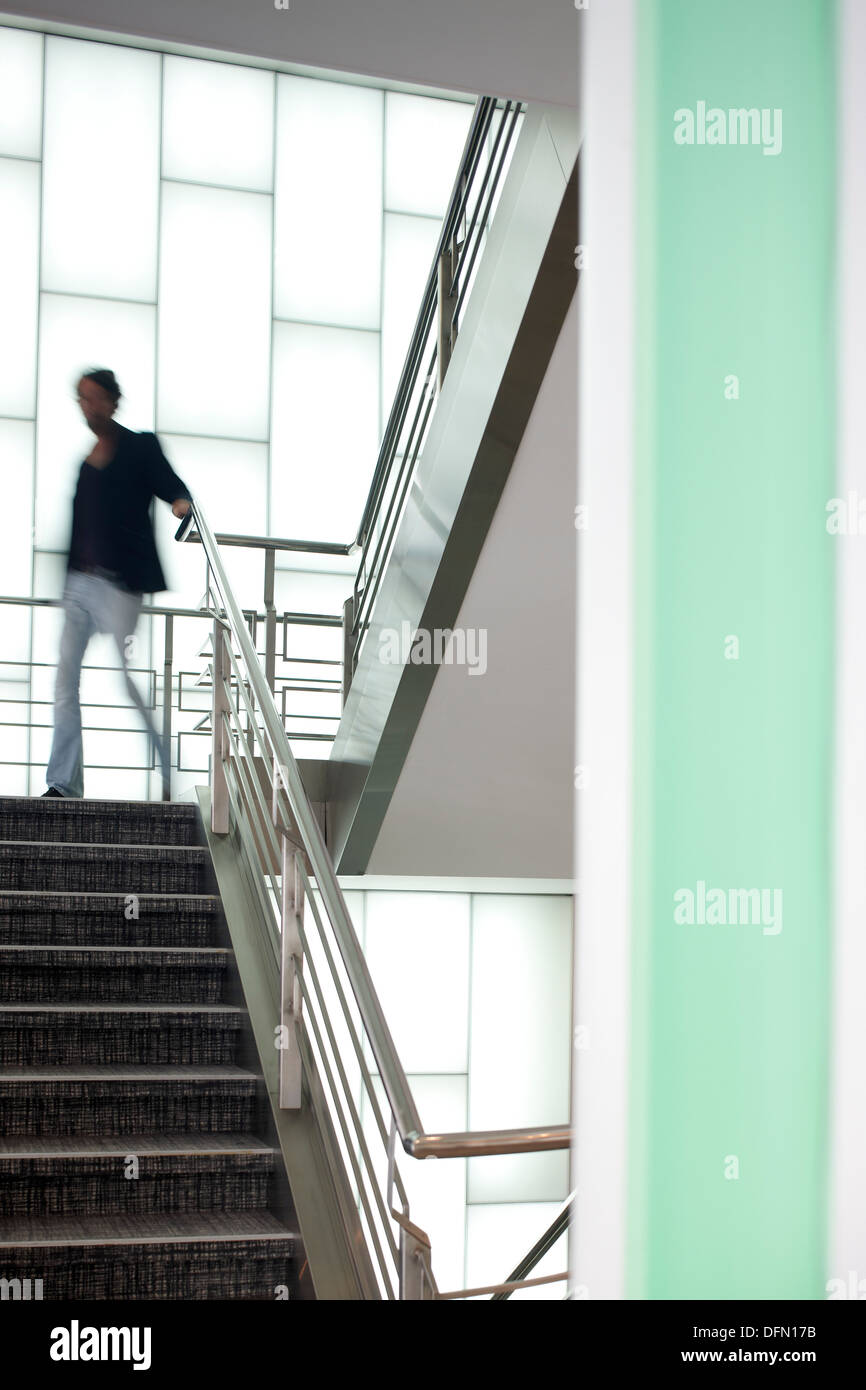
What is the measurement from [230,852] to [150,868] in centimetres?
22

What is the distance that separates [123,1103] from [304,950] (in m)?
0.55

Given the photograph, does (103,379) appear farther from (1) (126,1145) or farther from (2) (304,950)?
(1) (126,1145)

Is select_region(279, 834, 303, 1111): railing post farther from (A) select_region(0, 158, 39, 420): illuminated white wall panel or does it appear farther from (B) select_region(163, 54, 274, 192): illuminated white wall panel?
(B) select_region(163, 54, 274, 192): illuminated white wall panel

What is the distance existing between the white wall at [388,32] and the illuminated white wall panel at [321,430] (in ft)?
15.5

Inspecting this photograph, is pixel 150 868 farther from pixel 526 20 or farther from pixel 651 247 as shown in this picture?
pixel 651 247

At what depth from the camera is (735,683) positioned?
21.5 inches

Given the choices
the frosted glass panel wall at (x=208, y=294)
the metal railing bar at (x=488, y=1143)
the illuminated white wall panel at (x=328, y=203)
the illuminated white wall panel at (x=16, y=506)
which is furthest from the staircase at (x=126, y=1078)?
the illuminated white wall panel at (x=328, y=203)

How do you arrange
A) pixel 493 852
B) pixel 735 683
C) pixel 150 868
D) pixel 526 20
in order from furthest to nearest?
1. pixel 493 852
2. pixel 150 868
3. pixel 526 20
4. pixel 735 683

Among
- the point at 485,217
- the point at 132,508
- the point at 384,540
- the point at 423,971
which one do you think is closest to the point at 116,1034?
the point at 132,508

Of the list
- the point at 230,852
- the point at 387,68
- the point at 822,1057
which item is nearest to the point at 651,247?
the point at 822,1057

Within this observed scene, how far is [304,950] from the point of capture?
270cm

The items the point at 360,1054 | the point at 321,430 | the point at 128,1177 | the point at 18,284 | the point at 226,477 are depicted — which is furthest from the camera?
the point at 321,430

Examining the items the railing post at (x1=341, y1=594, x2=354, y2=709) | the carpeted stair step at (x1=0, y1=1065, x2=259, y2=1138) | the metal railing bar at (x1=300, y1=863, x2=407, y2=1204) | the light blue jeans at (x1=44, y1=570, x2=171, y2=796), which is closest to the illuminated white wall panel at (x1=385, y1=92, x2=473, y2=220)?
the railing post at (x1=341, y1=594, x2=354, y2=709)

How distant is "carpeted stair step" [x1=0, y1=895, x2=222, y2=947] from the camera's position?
324 centimetres
